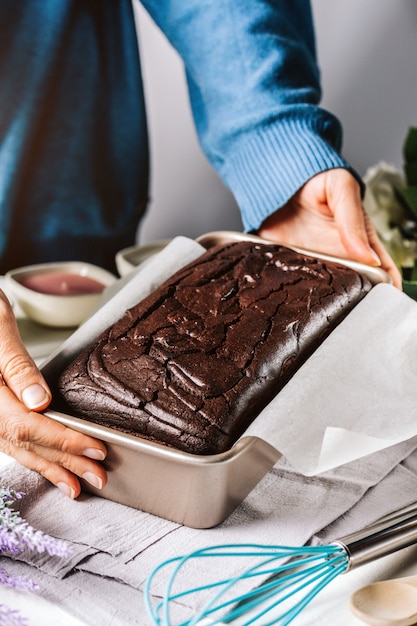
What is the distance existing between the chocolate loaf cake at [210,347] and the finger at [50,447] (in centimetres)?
5

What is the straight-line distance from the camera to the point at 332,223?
1.31 metres

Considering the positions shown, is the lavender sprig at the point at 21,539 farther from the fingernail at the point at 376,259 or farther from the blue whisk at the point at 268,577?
the fingernail at the point at 376,259

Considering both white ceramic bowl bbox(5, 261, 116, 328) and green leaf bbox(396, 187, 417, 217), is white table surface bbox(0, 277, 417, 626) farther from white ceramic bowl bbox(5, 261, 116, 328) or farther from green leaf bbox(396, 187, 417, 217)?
green leaf bbox(396, 187, 417, 217)

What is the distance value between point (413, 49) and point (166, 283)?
119 centimetres

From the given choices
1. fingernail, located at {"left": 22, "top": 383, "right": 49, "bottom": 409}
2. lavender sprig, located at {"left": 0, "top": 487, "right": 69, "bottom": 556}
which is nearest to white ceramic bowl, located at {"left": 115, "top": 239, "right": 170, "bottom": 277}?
fingernail, located at {"left": 22, "top": 383, "right": 49, "bottom": 409}

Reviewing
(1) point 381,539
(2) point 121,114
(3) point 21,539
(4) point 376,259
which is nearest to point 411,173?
(4) point 376,259

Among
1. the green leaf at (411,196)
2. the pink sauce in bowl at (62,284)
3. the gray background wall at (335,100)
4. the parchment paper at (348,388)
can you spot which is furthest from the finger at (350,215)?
the gray background wall at (335,100)

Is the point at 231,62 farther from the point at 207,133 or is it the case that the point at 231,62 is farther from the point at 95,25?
the point at 95,25

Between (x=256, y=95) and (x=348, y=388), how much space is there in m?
0.73

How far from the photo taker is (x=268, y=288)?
1.00 m

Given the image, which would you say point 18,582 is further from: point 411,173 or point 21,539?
point 411,173

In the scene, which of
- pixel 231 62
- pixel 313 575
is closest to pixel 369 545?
pixel 313 575

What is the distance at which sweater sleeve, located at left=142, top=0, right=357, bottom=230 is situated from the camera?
51.7 inches

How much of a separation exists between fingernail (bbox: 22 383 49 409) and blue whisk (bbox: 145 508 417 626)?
0.76 feet
